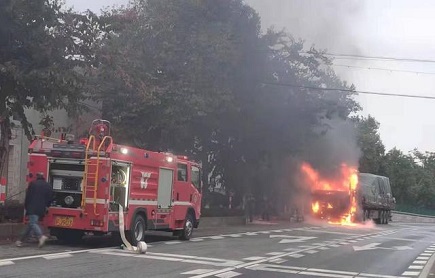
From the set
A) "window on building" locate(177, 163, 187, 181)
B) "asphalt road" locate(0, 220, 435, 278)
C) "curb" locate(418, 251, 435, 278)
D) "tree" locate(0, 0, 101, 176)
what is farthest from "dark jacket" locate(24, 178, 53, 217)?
"curb" locate(418, 251, 435, 278)

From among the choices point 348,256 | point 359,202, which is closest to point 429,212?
point 359,202

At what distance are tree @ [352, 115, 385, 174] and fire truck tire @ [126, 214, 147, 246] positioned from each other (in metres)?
34.0

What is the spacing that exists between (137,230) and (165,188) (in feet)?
5.79

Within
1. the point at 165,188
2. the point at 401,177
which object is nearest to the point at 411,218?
the point at 401,177

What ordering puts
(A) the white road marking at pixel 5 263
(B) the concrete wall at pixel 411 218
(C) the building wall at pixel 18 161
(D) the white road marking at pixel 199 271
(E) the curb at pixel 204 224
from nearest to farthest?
(A) the white road marking at pixel 5 263, (D) the white road marking at pixel 199 271, (E) the curb at pixel 204 224, (C) the building wall at pixel 18 161, (B) the concrete wall at pixel 411 218

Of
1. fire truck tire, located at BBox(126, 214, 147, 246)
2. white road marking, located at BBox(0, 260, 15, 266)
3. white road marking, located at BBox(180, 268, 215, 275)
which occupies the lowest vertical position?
white road marking, located at BBox(180, 268, 215, 275)

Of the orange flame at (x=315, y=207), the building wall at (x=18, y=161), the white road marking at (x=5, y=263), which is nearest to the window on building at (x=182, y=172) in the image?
the building wall at (x=18, y=161)

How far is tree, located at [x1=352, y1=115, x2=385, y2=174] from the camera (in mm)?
49469

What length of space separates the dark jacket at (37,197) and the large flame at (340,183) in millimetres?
21906

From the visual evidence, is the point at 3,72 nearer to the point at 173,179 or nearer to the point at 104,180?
the point at 104,180

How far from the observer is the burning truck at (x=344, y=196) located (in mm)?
31578

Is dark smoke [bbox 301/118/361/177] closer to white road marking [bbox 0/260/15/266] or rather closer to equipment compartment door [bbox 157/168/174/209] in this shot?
equipment compartment door [bbox 157/168/174/209]

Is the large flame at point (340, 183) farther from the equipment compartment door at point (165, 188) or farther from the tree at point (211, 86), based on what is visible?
the equipment compartment door at point (165, 188)

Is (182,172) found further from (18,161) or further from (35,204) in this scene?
(18,161)
